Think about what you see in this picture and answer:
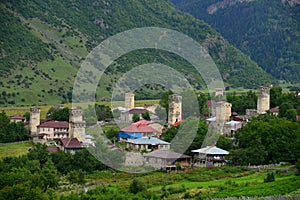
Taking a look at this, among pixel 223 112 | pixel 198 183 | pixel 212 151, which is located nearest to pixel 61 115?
pixel 223 112

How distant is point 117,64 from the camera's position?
133 metres

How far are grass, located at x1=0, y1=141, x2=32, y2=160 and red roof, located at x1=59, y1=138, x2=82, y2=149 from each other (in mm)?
3593

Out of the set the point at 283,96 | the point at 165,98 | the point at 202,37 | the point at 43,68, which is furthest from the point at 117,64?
the point at 283,96

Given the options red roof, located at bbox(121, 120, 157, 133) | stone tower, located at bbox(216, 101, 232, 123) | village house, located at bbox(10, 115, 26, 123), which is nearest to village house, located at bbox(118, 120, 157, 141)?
red roof, located at bbox(121, 120, 157, 133)

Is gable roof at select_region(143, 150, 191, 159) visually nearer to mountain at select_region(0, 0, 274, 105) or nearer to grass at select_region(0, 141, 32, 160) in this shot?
grass at select_region(0, 141, 32, 160)

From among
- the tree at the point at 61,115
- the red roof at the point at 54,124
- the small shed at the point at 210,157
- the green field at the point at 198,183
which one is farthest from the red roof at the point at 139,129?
the green field at the point at 198,183

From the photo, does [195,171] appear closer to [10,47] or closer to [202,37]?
[10,47]

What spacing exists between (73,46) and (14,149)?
76.8 metres

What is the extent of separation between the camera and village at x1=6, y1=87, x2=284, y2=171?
57.7m

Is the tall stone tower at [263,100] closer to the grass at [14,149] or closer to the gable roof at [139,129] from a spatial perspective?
the gable roof at [139,129]

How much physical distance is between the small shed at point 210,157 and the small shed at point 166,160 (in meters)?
0.88

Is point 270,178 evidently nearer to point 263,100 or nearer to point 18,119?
point 263,100

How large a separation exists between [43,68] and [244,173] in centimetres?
7743

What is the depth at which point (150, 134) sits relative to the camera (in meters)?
70.7
